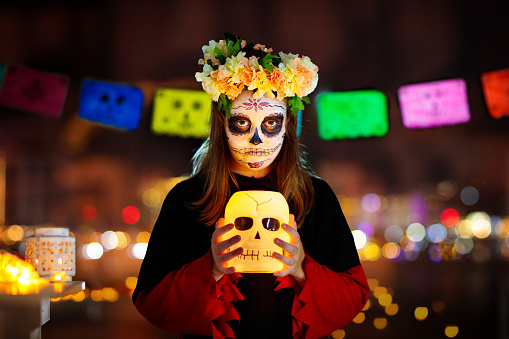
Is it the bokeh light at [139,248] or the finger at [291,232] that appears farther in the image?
the bokeh light at [139,248]

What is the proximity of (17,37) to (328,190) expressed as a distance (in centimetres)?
466

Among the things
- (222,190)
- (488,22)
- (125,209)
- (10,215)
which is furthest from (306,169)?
(125,209)

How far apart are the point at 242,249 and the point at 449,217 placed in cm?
2015

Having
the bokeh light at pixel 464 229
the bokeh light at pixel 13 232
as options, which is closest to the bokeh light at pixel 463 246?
the bokeh light at pixel 464 229

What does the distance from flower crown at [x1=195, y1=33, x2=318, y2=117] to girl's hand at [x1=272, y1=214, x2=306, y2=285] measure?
1.33 ft

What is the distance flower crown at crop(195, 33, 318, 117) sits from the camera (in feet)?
6.22

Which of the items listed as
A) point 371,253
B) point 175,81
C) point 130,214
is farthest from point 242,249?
point 371,253

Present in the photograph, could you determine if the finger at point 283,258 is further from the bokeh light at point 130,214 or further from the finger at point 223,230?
the bokeh light at point 130,214

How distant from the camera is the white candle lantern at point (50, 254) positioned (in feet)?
6.79

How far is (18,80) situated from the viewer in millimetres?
4422

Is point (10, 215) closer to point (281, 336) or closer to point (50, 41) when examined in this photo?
point (50, 41)

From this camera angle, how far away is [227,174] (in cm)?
202

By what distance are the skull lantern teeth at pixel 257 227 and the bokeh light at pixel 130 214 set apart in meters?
6.43

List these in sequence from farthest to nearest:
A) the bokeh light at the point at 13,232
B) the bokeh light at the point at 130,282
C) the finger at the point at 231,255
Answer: the bokeh light at the point at 130,282
the bokeh light at the point at 13,232
the finger at the point at 231,255
